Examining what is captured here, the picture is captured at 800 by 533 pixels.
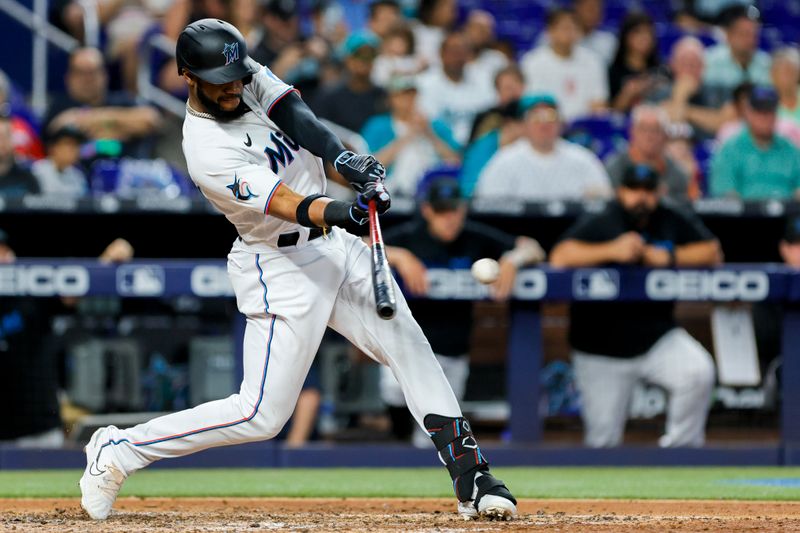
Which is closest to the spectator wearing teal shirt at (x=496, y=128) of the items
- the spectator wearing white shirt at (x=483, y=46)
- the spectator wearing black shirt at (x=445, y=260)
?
the spectator wearing white shirt at (x=483, y=46)

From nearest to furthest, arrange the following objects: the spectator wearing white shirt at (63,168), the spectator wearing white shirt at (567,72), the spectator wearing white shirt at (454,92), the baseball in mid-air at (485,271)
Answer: the baseball in mid-air at (485,271) → the spectator wearing white shirt at (63,168) → the spectator wearing white shirt at (454,92) → the spectator wearing white shirt at (567,72)

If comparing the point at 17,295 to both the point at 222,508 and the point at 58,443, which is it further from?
the point at 222,508

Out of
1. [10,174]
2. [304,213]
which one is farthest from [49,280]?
[304,213]

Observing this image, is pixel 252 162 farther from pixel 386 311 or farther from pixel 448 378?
pixel 448 378

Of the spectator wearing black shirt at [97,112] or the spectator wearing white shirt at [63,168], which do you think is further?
the spectator wearing black shirt at [97,112]

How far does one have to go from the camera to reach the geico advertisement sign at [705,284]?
6160 millimetres

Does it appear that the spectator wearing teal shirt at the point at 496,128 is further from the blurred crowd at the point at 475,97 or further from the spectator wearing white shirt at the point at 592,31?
the spectator wearing white shirt at the point at 592,31

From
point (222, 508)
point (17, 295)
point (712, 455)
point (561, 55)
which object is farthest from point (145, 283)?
point (561, 55)

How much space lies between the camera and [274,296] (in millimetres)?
4090

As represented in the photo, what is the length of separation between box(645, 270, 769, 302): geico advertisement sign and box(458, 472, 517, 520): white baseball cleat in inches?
93.2

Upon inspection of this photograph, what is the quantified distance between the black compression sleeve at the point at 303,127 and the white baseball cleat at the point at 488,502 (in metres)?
1.12

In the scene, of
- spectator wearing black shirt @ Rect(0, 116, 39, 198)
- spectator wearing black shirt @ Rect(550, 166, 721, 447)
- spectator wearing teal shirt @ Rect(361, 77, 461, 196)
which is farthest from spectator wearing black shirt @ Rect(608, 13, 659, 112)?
spectator wearing black shirt @ Rect(0, 116, 39, 198)

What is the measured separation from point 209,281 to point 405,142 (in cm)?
225

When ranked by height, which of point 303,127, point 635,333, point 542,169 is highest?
point 542,169
